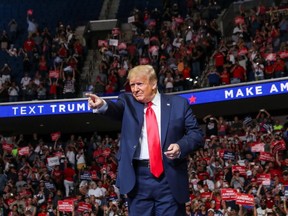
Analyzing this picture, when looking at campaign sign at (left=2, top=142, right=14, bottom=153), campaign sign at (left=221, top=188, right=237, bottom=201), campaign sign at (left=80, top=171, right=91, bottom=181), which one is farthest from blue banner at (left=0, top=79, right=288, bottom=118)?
campaign sign at (left=221, top=188, right=237, bottom=201)

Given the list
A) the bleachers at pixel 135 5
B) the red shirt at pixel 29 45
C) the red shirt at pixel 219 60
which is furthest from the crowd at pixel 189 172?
the bleachers at pixel 135 5

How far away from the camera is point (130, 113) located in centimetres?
457

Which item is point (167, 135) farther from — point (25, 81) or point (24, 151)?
point (25, 81)

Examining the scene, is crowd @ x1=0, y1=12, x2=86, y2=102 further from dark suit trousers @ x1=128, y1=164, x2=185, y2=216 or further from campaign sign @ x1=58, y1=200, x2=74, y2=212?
dark suit trousers @ x1=128, y1=164, x2=185, y2=216

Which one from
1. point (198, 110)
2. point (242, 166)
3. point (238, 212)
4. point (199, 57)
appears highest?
point (199, 57)

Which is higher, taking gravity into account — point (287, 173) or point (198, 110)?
point (198, 110)

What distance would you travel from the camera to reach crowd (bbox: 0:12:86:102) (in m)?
21.8

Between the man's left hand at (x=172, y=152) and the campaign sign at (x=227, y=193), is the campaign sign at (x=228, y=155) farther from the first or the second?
the man's left hand at (x=172, y=152)

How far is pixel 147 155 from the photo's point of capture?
4488 mm

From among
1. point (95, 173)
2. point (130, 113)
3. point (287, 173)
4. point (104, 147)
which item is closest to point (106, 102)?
point (130, 113)

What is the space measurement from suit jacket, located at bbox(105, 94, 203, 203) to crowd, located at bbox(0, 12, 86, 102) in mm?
17168

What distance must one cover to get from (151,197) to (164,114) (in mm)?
550

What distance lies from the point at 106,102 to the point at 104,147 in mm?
15457

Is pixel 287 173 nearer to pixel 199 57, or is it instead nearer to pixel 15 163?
pixel 199 57
